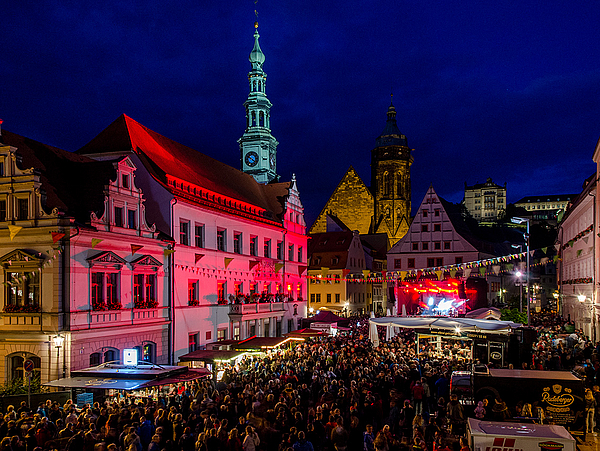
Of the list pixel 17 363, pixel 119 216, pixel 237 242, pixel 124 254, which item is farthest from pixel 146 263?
pixel 237 242

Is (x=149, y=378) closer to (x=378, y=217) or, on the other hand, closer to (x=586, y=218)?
(x=586, y=218)

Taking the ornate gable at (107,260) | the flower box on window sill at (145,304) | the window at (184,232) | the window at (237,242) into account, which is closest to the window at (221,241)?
the window at (237,242)

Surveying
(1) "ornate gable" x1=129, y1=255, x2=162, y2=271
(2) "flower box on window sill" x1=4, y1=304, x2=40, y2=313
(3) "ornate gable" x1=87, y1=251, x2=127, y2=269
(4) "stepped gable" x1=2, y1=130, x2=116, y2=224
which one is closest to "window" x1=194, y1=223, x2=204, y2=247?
(1) "ornate gable" x1=129, y1=255, x2=162, y2=271

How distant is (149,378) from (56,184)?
12.3m

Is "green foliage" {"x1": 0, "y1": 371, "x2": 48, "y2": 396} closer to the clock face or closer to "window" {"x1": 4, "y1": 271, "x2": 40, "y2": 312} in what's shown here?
"window" {"x1": 4, "y1": 271, "x2": 40, "y2": 312}

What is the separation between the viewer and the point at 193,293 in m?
33.7

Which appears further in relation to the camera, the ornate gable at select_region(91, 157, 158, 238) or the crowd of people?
the ornate gable at select_region(91, 157, 158, 238)

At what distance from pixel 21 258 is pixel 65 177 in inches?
189

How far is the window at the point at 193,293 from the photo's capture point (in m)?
33.0

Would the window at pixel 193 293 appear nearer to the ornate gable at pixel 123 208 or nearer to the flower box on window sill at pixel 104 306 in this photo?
the ornate gable at pixel 123 208

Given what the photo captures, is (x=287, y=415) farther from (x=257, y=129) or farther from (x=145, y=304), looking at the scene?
(x=257, y=129)

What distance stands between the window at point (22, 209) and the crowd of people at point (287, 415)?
8954mm

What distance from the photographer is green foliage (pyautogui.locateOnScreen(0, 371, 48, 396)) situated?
68.4 feet

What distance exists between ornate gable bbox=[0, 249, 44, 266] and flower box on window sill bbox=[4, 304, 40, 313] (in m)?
1.74
